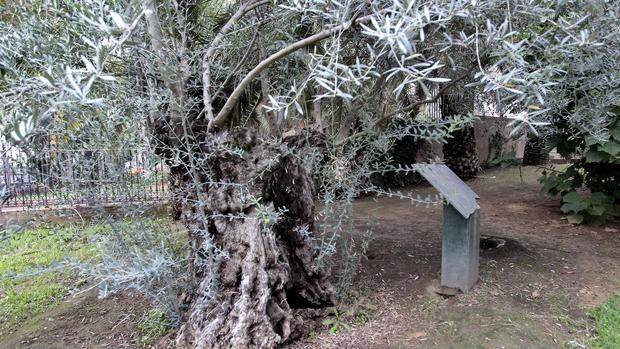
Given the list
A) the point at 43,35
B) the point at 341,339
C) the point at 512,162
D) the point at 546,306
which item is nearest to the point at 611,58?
the point at 546,306

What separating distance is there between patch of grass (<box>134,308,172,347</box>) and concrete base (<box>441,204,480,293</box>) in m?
2.38

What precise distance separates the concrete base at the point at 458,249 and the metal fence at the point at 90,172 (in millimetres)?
2402

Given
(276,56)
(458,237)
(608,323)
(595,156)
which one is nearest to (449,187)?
(458,237)

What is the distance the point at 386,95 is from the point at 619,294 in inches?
110

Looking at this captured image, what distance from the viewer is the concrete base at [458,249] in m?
3.69

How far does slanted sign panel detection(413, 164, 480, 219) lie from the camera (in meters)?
3.42

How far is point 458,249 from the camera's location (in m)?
3.72

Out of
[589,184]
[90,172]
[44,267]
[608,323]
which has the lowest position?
[608,323]

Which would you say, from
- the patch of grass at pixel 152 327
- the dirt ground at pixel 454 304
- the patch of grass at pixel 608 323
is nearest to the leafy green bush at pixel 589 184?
the dirt ground at pixel 454 304

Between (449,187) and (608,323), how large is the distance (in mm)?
1606

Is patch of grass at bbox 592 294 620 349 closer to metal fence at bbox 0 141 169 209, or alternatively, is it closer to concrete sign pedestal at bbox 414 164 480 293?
concrete sign pedestal at bbox 414 164 480 293

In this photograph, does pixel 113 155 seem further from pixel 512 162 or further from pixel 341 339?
pixel 512 162

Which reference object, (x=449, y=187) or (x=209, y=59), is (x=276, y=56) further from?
(x=449, y=187)

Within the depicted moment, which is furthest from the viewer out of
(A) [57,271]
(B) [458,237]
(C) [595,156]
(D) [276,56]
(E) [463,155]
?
(E) [463,155]
